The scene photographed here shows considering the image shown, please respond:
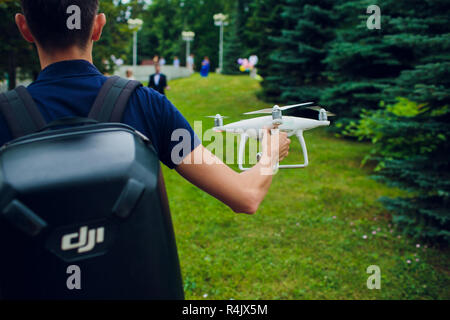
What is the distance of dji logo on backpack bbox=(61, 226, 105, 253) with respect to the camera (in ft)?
3.22

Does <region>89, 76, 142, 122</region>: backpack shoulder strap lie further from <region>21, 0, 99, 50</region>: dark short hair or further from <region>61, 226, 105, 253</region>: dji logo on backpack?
<region>61, 226, 105, 253</region>: dji logo on backpack

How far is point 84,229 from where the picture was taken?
986 mm

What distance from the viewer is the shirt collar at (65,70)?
124 centimetres

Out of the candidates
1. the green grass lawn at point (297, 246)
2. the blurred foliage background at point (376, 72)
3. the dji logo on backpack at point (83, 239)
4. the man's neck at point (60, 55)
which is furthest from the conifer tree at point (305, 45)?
the dji logo on backpack at point (83, 239)

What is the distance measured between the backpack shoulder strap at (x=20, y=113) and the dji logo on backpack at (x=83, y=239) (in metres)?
0.32

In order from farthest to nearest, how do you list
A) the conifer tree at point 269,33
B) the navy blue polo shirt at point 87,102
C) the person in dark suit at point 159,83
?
the conifer tree at point 269,33
the person in dark suit at point 159,83
the navy blue polo shirt at point 87,102

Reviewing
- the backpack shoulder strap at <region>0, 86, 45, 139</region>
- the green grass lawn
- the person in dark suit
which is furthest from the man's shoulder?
the person in dark suit

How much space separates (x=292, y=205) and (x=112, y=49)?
477 centimetres

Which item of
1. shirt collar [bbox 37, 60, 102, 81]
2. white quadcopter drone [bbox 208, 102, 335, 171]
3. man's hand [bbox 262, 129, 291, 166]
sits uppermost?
shirt collar [bbox 37, 60, 102, 81]

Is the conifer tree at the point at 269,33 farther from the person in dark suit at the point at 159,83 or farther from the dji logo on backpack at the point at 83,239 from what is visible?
the dji logo on backpack at the point at 83,239

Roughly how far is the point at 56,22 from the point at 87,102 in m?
0.25

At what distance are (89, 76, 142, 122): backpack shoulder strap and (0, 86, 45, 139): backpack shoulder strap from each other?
0.15 m
